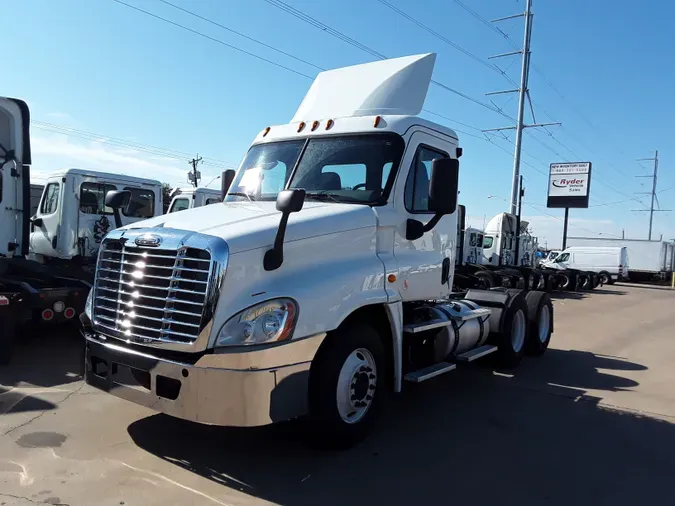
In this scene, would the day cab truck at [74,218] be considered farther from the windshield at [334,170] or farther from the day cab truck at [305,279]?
the windshield at [334,170]

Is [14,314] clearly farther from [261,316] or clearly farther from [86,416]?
[261,316]

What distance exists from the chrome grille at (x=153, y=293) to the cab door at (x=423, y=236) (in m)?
1.96

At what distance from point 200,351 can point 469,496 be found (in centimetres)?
217

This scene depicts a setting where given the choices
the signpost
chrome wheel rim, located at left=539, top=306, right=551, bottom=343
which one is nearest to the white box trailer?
the signpost

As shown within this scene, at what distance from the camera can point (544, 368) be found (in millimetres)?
8055

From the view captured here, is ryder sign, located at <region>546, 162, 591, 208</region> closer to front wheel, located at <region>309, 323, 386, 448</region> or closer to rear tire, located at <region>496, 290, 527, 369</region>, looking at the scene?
rear tire, located at <region>496, 290, 527, 369</region>

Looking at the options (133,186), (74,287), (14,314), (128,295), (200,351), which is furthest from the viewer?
(133,186)

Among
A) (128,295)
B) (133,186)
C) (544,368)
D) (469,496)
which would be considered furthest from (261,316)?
(133,186)

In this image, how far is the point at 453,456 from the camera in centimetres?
453

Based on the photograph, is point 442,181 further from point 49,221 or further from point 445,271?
point 49,221

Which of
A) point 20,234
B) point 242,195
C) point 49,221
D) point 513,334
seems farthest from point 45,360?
point 513,334

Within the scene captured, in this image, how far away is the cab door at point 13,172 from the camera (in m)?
7.72

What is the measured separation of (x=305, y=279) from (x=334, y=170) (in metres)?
1.47

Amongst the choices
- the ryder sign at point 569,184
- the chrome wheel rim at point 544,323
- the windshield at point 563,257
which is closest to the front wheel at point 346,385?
the chrome wheel rim at point 544,323
